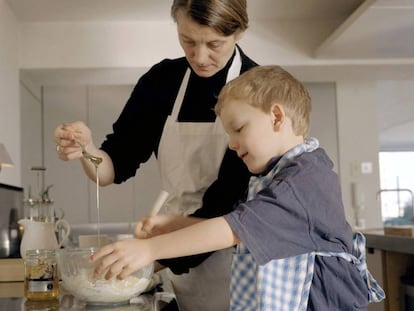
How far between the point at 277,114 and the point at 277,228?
192mm

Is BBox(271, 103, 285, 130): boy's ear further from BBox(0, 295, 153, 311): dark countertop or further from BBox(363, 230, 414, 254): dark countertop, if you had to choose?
BBox(363, 230, 414, 254): dark countertop

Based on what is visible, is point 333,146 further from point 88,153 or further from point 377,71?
point 88,153

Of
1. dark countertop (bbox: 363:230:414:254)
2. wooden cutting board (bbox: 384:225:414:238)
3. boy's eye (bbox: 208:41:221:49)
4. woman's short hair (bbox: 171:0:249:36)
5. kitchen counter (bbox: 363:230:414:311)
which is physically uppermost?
woman's short hair (bbox: 171:0:249:36)

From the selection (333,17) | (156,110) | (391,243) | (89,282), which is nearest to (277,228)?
(89,282)

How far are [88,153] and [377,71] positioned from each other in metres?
3.62

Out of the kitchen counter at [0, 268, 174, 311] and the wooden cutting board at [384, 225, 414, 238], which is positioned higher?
the wooden cutting board at [384, 225, 414, 238]

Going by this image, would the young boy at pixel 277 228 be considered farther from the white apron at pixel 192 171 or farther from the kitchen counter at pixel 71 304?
the white apron at pixel 192 171

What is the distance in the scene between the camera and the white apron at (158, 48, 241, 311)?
1208mm

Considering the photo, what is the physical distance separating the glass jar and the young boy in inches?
8.8

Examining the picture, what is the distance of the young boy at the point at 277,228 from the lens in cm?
83

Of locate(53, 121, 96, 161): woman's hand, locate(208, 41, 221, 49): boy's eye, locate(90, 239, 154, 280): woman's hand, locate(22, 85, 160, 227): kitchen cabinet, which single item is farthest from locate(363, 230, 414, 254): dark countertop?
locate(22, 85, 160, 227): kitchen cabinet

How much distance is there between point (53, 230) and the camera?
1635mm

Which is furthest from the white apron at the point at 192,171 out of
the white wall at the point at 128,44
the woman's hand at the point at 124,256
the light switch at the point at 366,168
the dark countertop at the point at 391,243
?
the light switch at the point at 366,168

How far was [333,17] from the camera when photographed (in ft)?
13.5
